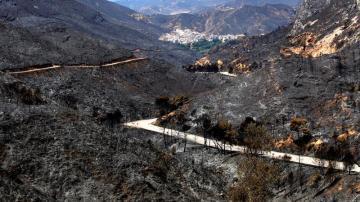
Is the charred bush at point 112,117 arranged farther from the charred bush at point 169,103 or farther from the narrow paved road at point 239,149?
the charred bush at point 169,103

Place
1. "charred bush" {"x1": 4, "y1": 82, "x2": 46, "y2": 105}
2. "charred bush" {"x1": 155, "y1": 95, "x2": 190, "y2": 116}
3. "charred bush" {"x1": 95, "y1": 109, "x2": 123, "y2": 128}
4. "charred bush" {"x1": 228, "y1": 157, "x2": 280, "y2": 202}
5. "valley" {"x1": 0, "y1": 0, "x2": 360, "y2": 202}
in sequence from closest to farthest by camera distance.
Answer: "valley" {"x1": 0, "y1": 0, "x2": 360, "y2": 202}, "charred bush" {"x1": 228, "y1": 157, "x2": 280, "y2": 202}, "charred bush" {"x1": 4, "y1": 82, "x2": 46, "y2": 105}, "charred bush" {"x1": 95, "y1": 109, "x2": 123, "y2": 128}, "charred bush" {"x1": 155, "y1": 95, "x2": 190, "y2": 116}

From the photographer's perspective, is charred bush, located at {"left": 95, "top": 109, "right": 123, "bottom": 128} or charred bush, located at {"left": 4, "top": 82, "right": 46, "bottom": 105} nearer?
charred bush, located at {"left": 4, "top": 82, "right": 46, "bottom": 105}

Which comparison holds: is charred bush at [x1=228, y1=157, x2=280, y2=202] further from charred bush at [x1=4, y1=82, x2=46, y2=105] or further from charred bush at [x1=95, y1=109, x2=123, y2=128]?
charred bush at [x1=4, y1=82, x2=46, y2=105]

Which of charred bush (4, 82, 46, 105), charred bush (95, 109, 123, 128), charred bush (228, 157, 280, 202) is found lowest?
charred bush (228, 157, 280, 202)

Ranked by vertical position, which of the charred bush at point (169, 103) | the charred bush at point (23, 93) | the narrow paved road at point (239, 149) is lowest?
the narrow paved road at point (239, 149)

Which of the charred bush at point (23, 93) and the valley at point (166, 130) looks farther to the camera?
the charred bush at point (23, 93)

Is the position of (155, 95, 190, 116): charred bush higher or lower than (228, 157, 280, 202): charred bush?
higher

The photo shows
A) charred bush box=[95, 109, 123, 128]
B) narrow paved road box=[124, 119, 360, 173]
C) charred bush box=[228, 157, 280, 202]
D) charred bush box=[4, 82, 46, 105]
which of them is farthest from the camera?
charred bush box=[95, 109, 123, 128]

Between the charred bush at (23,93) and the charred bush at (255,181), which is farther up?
the charred bush at (23,93)

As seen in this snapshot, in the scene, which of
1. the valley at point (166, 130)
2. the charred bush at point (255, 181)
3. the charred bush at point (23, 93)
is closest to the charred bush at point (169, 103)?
the valley at point (166, 130)

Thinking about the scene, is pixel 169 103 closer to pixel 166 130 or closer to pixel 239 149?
pixel 166 130

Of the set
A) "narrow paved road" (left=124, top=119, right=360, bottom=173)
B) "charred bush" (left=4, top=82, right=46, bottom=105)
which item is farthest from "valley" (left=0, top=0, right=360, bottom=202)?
"charred bush" (left=4, top=82, right=46, bottom=105)
